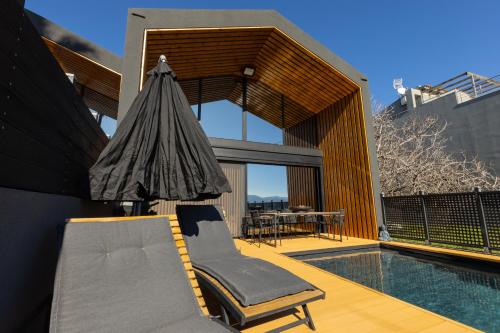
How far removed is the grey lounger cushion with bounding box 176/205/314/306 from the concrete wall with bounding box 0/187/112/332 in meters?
1.26

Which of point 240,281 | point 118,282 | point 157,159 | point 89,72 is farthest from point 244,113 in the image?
point 118,282

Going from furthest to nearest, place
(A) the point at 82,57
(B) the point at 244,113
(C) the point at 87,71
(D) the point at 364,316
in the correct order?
(C) the point at 87,71, (B) the point at 244,113, (A) the point at 82,57, (D) the point at 364,316

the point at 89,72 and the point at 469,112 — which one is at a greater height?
the point at 89,72

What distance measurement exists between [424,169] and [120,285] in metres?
13.2

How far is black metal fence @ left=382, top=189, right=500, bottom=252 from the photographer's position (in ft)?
16.6

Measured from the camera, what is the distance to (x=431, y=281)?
3.82 metres

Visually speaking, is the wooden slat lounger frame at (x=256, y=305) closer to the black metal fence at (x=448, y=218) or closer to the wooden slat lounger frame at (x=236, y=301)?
the wooden slat lounger frame at (x=236, y=301)

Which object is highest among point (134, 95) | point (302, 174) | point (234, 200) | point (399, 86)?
point (399, 86)

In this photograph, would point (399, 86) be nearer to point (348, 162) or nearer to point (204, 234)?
point (348, 162)

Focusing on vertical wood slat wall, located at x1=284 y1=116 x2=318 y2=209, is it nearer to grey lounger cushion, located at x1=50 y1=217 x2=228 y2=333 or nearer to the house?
the house

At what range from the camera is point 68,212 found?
2.45 m

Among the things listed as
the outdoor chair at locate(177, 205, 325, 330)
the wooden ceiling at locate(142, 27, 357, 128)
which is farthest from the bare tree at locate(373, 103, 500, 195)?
the outdoor chair at locate(177, 205, 325, 330)

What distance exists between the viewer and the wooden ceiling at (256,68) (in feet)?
19.8

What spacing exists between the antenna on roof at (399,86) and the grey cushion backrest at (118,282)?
60.0 ft
